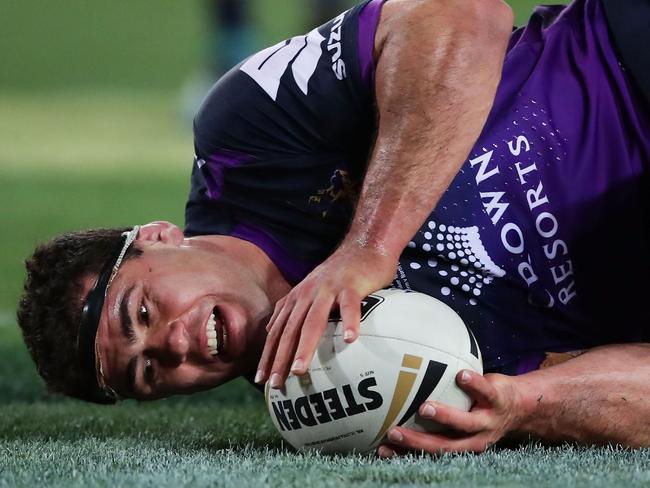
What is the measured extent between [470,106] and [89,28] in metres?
13.6

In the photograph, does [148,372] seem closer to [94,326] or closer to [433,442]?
[94,326]

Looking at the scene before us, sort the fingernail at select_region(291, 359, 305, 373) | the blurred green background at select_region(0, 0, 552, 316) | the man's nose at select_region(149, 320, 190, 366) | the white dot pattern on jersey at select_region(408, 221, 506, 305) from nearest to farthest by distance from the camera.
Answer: the fingernail at select_region(291, 359, 305, 373), the man's nose at select_region(149, 320, 190, 366), the white dot pattern on jersey at select_region(408, 221, 506, 305), the blurred green background at select_region(0, 0, 552, 316)

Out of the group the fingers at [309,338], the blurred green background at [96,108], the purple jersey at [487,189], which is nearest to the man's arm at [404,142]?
the fingers at [309,338]

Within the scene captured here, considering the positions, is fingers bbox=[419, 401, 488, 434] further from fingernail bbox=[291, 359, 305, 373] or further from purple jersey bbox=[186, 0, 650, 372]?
purple jersey bbox=[186, 0, 650, 372]

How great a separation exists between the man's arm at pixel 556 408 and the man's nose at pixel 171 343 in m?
0.48

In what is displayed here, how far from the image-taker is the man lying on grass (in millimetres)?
2516

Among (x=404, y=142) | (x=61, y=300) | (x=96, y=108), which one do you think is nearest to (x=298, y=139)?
(x=404, y=142)

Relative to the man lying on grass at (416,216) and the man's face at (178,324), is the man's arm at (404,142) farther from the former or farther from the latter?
the man's face at (178,324)

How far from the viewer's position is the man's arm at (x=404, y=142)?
227 centimetres

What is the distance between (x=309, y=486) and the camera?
200 centimetres

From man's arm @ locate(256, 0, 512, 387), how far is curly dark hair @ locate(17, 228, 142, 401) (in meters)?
0.53

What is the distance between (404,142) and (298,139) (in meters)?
0.31

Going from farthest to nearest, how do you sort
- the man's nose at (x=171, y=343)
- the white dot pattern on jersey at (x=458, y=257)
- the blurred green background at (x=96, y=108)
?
the blurred green background at (x=96, y=108) → the white dot pattern on jersey at (x=458, y=257) → the man's nose at (x=171, y=343)

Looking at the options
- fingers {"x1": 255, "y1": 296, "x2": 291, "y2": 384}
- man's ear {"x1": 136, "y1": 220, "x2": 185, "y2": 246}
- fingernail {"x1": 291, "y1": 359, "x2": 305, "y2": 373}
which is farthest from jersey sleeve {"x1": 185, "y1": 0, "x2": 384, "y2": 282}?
fingernail {"x1": 291, "y1": 359, "x2": 305, "y2": 373}
